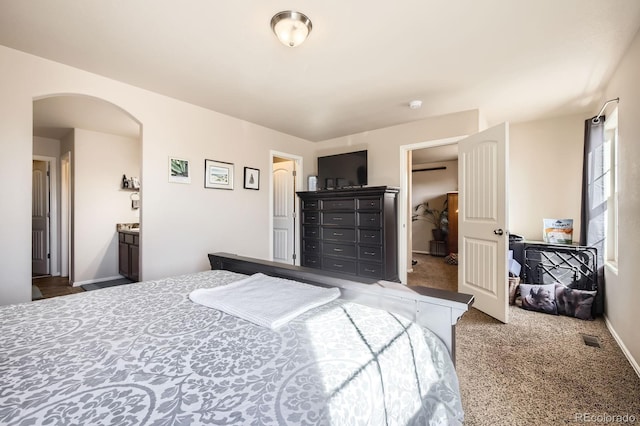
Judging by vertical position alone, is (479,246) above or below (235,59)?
below

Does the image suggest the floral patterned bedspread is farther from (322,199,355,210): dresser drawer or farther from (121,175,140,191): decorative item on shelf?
(121,175,140,191): decorative item on shelf

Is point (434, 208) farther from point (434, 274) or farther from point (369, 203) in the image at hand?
point (369, 203)

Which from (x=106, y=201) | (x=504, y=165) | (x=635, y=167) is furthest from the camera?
(x=106, y=201)

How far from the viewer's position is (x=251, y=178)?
3.84m

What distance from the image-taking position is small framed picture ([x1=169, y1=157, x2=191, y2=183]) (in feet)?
9.86

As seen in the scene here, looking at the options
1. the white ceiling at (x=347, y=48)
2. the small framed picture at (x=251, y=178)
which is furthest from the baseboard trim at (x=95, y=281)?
the white ceiling at (x=347, y=48)

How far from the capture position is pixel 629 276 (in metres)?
2.09

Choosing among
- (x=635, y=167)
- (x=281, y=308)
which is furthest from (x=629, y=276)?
(x=281, y=308)

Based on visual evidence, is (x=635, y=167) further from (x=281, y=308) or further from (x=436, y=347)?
(x=281, y=308)

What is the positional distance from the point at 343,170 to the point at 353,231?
1.06m

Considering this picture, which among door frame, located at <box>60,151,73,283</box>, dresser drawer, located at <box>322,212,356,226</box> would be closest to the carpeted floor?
dresser drawer, located at <box>322,212,356,226</box>

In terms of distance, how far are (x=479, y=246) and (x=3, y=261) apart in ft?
14.0

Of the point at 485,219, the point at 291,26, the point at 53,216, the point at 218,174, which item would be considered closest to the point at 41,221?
the point at 53,216

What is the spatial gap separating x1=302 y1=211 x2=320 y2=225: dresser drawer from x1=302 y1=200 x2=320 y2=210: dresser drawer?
0.22 feet
